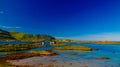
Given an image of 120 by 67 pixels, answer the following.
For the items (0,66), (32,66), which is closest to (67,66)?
(32,66)

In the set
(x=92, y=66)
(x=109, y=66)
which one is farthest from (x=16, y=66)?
(x=109, y=66)

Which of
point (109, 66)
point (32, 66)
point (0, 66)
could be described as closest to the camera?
point (0, 66)

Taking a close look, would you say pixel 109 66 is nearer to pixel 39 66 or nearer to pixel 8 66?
pixel 39 66

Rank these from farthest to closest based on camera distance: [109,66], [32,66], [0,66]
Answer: [109,66] < [32,66] < [0,66]

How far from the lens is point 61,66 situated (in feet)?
129

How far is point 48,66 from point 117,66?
49.2 ft

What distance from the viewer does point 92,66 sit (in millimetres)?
40156

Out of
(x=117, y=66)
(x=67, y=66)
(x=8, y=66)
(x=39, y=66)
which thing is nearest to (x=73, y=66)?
(x=67, y=66)

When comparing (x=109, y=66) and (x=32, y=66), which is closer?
(x=32, y=66)

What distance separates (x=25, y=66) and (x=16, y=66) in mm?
1785

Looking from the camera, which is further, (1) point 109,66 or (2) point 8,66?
(1) point 109,66

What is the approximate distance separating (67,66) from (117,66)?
11059 millimetres

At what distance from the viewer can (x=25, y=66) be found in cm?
3838

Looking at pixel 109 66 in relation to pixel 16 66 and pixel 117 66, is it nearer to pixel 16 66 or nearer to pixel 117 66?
pixel 117 66
